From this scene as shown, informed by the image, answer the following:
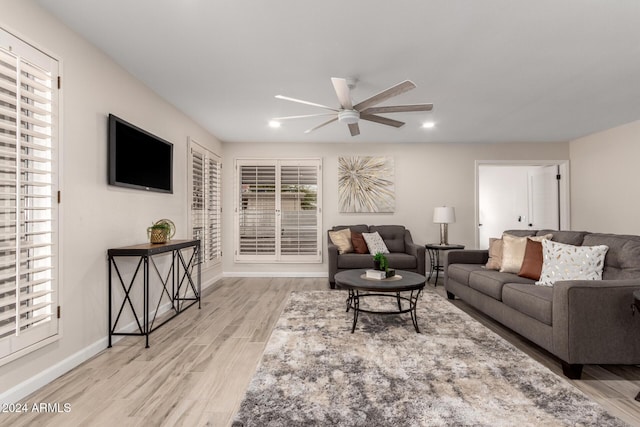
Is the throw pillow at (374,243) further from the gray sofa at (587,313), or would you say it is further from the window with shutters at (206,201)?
the window with shutters at (206,201)

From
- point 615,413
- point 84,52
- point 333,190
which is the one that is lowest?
point 615,413

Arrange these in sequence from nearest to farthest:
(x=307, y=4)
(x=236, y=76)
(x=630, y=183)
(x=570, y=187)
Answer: (x=307, y=4) < (x=236, y=76) < (x=630, y=183) < (x=570, y=187)

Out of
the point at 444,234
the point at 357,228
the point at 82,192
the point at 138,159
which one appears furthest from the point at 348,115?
the point at 444,234

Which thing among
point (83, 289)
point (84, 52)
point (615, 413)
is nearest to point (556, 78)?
point (615, 413)

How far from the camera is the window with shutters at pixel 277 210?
583 cm

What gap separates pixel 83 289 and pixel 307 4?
8.45 ft

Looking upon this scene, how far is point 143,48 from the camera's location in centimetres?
261

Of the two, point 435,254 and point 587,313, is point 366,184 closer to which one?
point 435,254

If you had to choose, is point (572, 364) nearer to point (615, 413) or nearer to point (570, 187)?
point (615, 413)

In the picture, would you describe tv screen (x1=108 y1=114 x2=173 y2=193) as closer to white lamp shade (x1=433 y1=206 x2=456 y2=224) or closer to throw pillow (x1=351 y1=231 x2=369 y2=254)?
throw pillow (x1=351 y1=231 x2=369 y2=254)

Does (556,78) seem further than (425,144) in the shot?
No

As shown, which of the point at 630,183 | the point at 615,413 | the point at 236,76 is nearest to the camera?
the point at 615,413

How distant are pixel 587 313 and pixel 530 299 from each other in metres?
0.41

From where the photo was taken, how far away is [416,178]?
19.4ft
